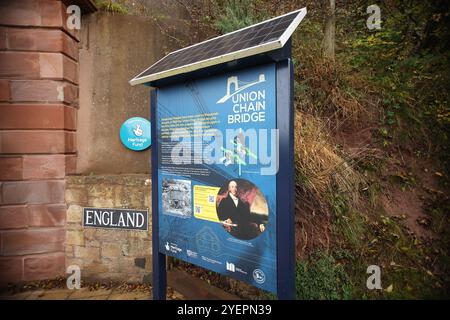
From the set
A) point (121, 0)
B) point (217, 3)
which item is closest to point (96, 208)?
point (121, 0)

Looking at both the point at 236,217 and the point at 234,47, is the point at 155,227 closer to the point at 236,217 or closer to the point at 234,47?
the point at 236,217

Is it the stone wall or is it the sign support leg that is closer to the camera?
the sign support leg

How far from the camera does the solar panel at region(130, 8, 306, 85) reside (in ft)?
5.82

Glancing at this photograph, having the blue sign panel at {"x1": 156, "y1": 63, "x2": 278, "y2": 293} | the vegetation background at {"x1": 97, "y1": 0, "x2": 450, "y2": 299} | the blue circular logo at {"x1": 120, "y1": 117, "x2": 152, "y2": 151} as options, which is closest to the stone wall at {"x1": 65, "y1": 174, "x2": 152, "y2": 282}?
the blue circular logo at {"x1": 120, "y1": 117, "x2": 152, "y2": 151}

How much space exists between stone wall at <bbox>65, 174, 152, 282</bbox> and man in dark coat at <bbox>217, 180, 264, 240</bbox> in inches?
66.2

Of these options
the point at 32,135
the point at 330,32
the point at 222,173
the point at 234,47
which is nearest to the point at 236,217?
the point at 222,173

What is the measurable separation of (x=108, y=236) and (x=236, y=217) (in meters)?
2.28

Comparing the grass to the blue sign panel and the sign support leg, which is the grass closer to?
the blue sign panel

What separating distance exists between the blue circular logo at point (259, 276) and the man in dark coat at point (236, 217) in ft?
0.77

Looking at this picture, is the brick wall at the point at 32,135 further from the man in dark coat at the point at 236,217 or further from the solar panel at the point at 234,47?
the man in dark coat at the point at 236,217

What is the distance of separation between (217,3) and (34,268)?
15.6ft

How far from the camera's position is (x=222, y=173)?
7.16 feet

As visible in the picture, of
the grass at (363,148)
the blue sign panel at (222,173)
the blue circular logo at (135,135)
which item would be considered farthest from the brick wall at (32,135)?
the grass at (363,148)

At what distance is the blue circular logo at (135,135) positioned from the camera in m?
3.88
